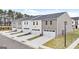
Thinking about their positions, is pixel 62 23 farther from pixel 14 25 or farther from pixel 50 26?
pixel 14 25

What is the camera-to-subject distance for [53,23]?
232cm

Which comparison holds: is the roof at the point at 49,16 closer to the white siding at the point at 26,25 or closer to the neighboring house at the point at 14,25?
the white siding at the point at 26,25

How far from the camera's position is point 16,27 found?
96.0 inches

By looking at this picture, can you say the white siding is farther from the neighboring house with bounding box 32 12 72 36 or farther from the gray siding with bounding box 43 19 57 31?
the gray siding with bounding box 43 19 57 31

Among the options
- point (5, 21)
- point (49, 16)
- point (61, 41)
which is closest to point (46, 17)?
point (49, 16)

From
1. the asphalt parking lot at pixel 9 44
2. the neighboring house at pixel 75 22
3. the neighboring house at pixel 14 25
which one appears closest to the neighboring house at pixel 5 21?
the neighboring house at pixel 14 25

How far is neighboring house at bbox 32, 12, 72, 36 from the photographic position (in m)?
2.31

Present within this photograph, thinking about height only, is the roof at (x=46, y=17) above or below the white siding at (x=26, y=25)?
above

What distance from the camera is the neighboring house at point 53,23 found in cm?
231

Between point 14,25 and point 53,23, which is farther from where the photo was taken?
point 14,25

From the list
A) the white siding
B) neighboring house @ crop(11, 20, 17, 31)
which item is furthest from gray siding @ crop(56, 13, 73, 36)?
neighboring house @ crop(11, 20, 17, 31)
